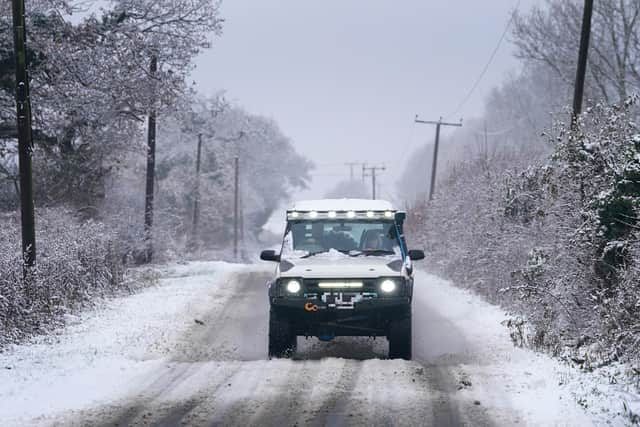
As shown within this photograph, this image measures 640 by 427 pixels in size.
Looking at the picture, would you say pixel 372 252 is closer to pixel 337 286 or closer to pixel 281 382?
pixel 337 286

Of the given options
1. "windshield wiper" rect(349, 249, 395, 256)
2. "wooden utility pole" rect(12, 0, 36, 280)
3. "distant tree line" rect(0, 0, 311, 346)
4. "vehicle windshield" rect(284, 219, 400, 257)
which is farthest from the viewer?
"distant tree line" rect(0, 0, 311, 346)

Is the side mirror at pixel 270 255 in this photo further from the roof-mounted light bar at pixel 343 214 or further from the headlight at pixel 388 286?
the headlight at pixel 388 286

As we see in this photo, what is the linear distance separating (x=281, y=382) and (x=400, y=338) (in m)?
2.31

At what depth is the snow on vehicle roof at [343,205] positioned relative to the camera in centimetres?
1182

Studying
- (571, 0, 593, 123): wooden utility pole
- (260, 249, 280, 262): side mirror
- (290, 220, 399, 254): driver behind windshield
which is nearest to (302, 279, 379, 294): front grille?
(260, 249, 280, 262): side mirror

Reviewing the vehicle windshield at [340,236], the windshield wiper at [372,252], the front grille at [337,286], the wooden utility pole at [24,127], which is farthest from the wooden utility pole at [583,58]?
the wooden utility pole at [24,127]

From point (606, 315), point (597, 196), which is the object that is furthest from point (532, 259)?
point (606, 315)

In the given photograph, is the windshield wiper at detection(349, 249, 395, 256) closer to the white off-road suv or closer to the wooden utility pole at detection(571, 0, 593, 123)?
the white off-road suv

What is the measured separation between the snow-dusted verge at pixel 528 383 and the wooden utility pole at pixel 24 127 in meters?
7.64

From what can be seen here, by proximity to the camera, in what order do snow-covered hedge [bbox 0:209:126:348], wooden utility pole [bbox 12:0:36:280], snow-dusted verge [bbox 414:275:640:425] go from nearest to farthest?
1. snow-dusted verge [bbox 414:275:640:425]
2. snow-covered hedge [bbox 0:209:126:348]
3. wooden utility pole [bbox 12:0:36:280]

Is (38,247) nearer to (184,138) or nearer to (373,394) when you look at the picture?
(373,394)

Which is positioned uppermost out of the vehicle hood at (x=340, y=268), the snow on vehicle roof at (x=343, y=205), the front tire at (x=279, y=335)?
the snow on vehicle roof at (x=343, y=205)

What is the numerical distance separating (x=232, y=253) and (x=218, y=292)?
39.8 m

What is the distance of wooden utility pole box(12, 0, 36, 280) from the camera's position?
13773 mm
